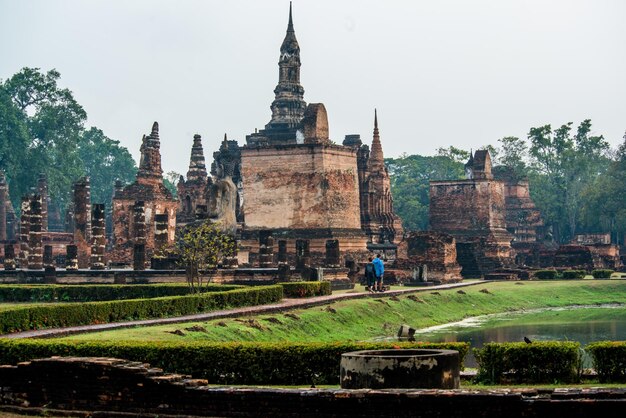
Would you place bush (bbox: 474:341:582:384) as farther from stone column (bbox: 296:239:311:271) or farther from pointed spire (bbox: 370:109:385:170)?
pointed spire (bbox: 370:109:385:170)

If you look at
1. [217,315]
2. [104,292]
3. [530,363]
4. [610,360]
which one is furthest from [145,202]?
[610,360]

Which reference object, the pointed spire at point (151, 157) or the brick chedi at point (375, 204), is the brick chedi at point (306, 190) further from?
the pointed spire at point (151, 157)

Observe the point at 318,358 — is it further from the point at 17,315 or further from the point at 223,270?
the point at 223,270

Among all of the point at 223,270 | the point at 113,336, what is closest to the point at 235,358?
the point at 113,336

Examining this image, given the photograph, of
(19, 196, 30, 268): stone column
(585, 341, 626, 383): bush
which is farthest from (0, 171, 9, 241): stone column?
(585, 341, 626, 383): bush

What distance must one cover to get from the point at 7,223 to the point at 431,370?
209 feet

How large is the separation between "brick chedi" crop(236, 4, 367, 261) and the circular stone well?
1374 inches

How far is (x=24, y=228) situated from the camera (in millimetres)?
46938

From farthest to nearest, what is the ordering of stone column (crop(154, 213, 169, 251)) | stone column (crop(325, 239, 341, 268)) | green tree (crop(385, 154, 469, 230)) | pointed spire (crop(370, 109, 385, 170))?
green tree (crop(385, 154, 469, 230)) → pointed spire (crop(370, 109, 385, 170)) → stone column (crop(154, 213, 169, 251)) → stone column (crop(325, 239, 341, 268))

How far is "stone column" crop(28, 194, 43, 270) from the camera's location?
44.1m

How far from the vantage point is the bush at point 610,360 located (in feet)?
53.6

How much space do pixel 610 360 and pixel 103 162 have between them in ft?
308

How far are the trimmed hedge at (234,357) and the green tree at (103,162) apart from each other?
89590mm

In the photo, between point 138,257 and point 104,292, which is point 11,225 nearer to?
point 138,257
